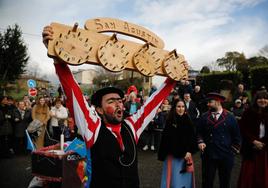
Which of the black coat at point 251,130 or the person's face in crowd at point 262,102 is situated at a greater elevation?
the person's face in crowd at point 262,102

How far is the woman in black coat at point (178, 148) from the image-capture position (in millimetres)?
4254

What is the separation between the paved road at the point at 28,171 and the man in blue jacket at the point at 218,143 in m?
1.05

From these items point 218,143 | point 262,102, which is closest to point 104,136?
point 218,143

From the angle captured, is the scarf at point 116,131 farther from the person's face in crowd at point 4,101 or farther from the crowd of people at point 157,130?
the person's face in crowd at point 4,101

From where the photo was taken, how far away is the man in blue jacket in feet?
14.1

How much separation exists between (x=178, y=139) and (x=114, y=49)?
228 cm

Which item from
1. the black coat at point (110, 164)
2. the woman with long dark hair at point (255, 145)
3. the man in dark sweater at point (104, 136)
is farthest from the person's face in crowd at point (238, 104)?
the black coat at point (110, 164)

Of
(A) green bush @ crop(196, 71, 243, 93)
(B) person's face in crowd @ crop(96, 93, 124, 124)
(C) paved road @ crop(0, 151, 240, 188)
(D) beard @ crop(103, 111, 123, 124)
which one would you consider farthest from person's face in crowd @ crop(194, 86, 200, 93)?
(A) green bush @ crop(196, 71, 243, 93)

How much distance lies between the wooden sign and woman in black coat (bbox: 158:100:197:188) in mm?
1626

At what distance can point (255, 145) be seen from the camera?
13.9 feet

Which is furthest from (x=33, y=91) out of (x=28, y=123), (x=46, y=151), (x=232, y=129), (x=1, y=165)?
(x=232, y=129)

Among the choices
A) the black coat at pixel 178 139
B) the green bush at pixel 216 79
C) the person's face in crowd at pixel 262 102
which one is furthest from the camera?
the green bush at pixel 216 79

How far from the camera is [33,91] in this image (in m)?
16.8

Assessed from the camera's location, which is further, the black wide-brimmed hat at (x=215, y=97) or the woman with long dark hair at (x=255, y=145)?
the black wide-brimmed hat at (x=215, y=97)
